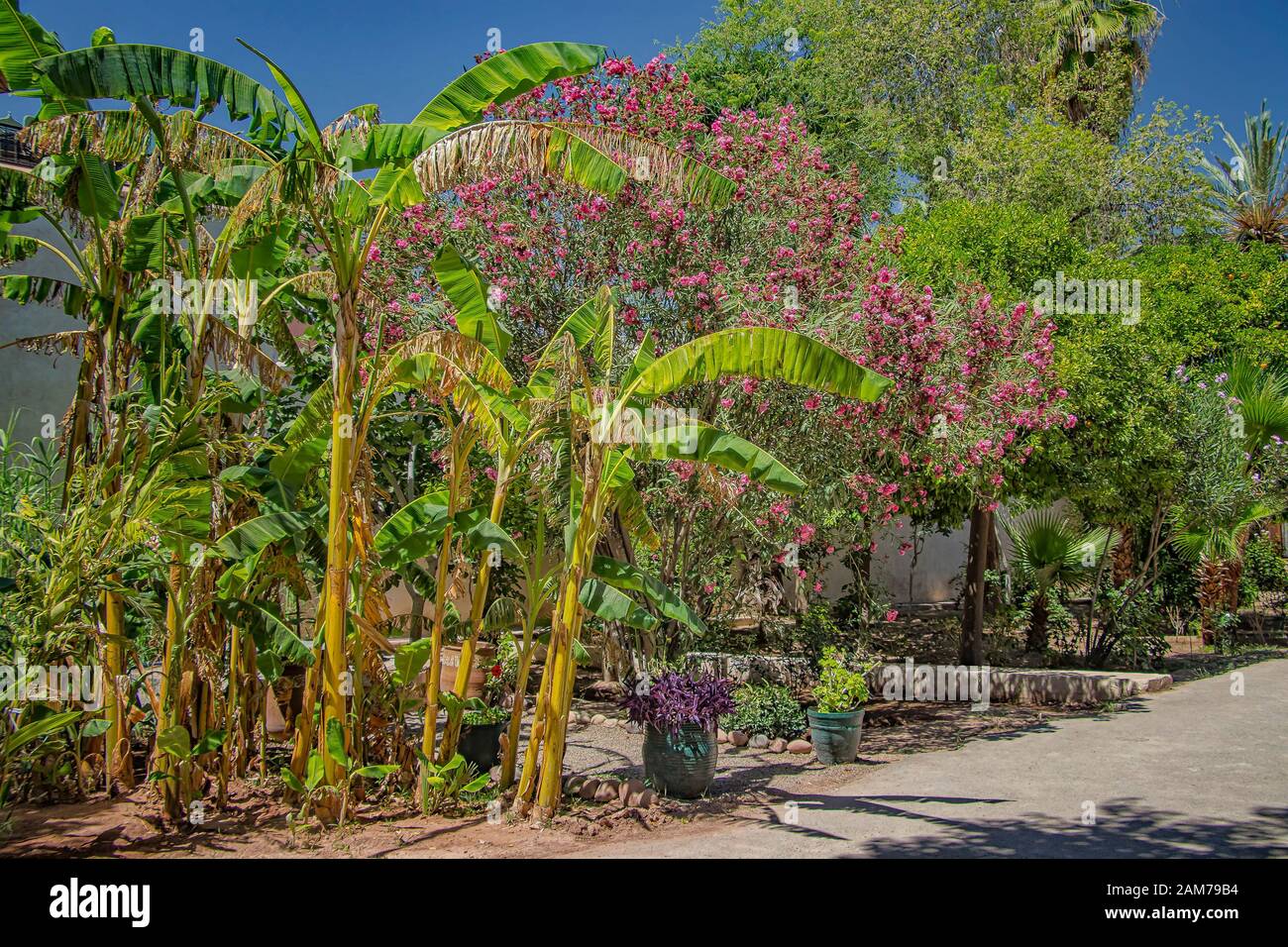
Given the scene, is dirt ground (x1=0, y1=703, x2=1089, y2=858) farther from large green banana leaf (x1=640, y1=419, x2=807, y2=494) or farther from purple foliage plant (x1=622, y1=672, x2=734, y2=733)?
large green banana leaf (x1=640, y1=419, x2=807, y2=494)

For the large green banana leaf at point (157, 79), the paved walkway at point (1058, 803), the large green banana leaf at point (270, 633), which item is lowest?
the paved walkway at point (1058, 803)

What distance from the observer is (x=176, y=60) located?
634 cm

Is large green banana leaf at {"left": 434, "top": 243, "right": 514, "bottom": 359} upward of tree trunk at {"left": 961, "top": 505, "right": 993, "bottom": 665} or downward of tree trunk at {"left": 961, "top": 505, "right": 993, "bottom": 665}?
upward

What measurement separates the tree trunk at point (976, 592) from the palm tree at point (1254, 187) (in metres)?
15.6

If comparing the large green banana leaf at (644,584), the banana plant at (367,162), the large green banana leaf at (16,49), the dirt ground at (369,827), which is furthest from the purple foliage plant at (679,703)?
the large green banana leaf at (16,49)

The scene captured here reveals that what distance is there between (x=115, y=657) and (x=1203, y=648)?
1912 cm

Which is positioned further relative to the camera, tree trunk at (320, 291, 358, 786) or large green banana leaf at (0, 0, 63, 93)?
tree trunk at (320, 291, 358, 786)

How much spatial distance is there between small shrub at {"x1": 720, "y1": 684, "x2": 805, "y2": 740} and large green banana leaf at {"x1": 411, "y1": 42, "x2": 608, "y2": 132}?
6902mm

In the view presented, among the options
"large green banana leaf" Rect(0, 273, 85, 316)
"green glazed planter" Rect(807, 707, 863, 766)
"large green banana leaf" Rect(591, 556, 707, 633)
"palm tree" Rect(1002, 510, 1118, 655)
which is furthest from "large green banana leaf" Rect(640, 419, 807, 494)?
"palm tree" Rect(1002, 510, 1118, 655)

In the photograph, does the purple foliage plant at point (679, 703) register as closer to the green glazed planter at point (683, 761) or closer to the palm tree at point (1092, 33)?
the green glazed planter at point (683, 761)

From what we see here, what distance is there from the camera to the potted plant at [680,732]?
859cm

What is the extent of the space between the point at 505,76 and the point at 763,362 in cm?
271

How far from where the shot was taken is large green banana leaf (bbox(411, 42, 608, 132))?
6996mm

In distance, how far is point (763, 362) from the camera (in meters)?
7.38
